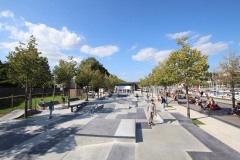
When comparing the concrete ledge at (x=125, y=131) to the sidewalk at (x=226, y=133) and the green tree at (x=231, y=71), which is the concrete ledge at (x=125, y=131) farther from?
the green tree at (x=231, y=71)

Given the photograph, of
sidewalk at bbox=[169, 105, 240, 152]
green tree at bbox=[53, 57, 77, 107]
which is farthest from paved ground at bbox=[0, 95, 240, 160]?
green tree at bbox=[53, 57, 77, 107]

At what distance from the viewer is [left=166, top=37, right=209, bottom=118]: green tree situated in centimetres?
1434

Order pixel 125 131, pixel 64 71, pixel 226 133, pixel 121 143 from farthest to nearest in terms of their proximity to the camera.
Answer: pixel 64 71 → pixel 226 133 → pixel 125 131 → pixel 121 143

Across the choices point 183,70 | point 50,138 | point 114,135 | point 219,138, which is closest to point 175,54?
point 183,70

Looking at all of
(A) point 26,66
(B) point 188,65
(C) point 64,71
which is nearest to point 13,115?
(A) point 26,66

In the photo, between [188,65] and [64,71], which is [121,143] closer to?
[188,65]

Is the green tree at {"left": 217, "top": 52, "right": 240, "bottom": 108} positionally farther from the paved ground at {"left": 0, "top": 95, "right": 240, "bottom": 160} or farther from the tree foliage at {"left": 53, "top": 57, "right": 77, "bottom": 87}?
the tree foliage at {"left": 53, "top": 57, "right": 77, "bottom": 87}

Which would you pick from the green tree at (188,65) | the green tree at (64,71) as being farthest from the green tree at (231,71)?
the green tree at (64,71)

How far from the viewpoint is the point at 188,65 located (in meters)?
14.7

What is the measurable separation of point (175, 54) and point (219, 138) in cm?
747

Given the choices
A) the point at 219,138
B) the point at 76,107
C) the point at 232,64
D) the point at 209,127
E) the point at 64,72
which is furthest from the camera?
the point at 64,72

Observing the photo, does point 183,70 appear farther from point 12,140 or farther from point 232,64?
point 12,140

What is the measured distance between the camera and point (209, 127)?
11.9m

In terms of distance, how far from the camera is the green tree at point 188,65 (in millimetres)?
14344
